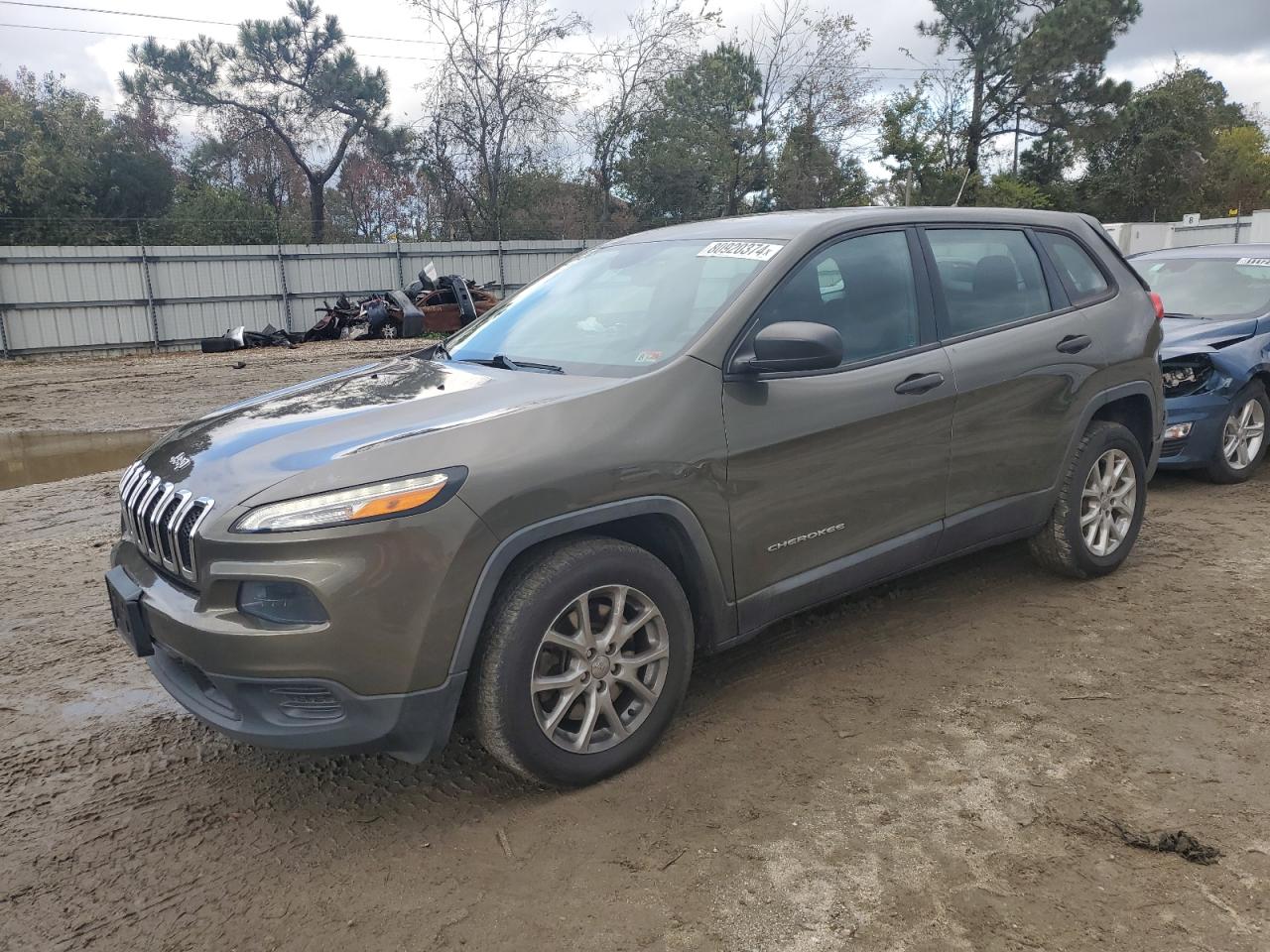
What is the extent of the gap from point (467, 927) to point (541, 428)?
4.50 feet

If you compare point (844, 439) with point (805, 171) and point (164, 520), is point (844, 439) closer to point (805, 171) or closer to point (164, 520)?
point (164, 520)

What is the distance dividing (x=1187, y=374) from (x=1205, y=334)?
0.41m

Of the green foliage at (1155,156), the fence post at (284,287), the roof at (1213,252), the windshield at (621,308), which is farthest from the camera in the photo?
the green foliage at (1155,156)

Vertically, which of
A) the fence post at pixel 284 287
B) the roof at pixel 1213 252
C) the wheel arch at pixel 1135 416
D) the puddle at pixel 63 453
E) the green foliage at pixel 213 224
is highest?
the green foliage at pixel 213 224

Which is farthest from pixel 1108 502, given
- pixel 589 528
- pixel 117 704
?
pixel 117 704

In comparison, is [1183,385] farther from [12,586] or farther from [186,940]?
[12,586]

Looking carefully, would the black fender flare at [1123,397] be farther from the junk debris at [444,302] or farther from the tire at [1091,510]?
the junk debris at [444,302]

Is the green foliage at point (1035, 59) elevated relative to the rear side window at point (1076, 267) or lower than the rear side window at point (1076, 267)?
elevated

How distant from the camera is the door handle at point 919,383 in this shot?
3660 mm

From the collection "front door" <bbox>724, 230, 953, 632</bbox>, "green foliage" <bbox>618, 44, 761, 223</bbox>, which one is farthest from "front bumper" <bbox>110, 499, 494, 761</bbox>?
"green foliage" <bbox>618, 44, 761, 223</bbox>

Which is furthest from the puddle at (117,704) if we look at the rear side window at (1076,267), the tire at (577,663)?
the rear side window at (1076,267)

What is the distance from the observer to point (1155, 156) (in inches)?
1625

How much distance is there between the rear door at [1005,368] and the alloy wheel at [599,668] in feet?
5.10

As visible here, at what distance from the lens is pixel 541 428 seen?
111 inches
